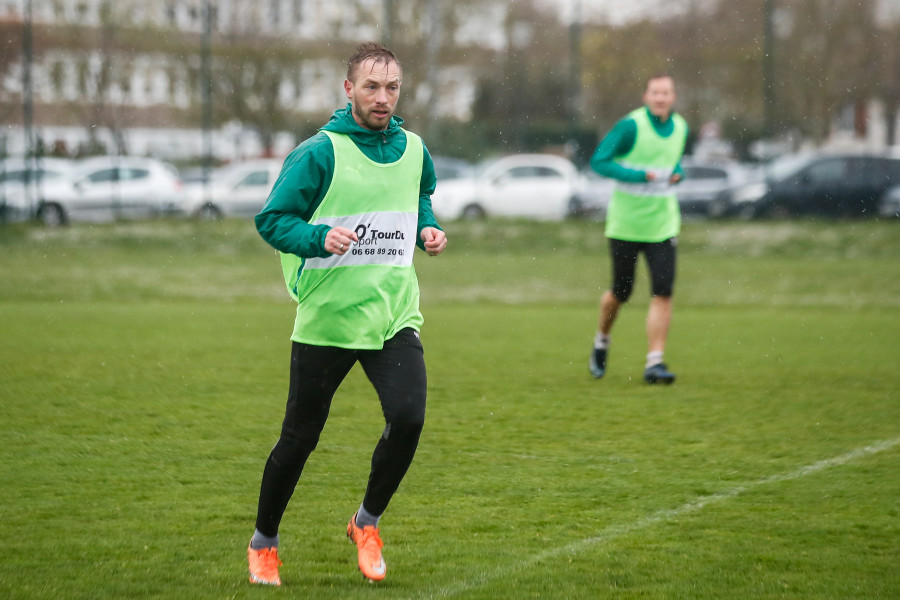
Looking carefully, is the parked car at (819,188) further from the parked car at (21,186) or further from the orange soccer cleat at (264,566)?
the orange soccer cleat at (264,566)

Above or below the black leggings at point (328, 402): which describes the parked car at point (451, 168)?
below

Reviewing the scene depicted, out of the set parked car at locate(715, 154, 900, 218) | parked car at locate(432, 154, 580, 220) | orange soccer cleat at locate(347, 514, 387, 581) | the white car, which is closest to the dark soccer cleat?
orange soccer cleat at locate(347, 514, 387, 581)

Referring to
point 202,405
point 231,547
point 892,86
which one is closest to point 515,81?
point 892,86

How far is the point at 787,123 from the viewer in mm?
31984

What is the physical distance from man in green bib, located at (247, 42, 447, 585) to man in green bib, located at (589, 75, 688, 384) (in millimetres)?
4288

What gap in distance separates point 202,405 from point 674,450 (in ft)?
10.2

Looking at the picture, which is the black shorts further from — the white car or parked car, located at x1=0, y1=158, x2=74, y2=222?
the white car

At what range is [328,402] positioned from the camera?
4.36 m

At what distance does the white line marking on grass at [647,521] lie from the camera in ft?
14.3

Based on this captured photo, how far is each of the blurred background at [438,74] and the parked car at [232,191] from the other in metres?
0.13

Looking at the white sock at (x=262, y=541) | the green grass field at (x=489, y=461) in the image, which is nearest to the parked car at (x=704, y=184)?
the green grass field at (x=489, y=461)

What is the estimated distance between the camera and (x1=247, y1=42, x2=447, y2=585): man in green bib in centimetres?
426

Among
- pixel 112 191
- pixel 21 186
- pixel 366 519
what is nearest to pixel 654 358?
pixel 366 519

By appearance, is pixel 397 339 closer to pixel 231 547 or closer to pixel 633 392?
pixel 231 547
